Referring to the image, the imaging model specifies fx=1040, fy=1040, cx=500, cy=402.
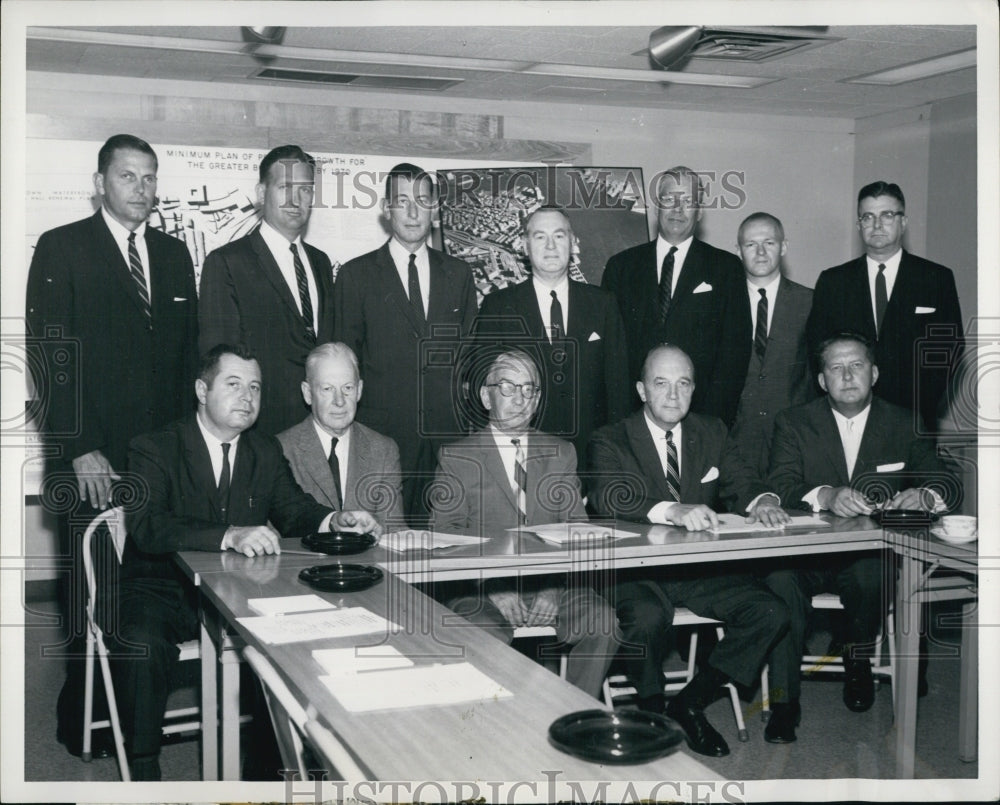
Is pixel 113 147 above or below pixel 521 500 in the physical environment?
above

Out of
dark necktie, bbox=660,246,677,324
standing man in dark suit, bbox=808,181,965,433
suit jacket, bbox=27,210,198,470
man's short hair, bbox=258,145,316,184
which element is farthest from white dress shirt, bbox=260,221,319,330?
standing man in dark suit, bbox=808,181,965,433

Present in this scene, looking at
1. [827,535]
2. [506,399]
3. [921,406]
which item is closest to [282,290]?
[506,399]

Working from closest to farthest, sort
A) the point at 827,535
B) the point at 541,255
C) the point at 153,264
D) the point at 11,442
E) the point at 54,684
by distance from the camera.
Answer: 1. the point at 11,442
2. the point at 827,535
3. the point at 54,684
4. the point at 153,264
5. the point at 541,255

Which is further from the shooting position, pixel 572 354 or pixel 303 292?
pixel 572 354

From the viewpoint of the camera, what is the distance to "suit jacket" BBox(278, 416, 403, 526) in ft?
12.9

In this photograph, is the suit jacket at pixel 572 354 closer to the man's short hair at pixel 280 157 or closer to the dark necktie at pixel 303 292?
the dark necktie at pixel 303 292

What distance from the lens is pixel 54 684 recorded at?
12.8ft

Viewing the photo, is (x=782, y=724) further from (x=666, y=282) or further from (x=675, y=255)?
(x=675, y=255)

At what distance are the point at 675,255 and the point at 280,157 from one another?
1.86 meters

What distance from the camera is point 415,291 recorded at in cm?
454

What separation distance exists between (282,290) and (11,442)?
1.46 m

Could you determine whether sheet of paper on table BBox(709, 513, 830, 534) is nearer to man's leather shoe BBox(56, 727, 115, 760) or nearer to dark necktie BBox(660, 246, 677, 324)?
dark necktie BBox(660, 246, 677, 324)

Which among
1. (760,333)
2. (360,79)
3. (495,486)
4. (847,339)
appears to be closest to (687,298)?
(760,333)

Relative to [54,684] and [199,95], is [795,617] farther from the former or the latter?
[199,95]
